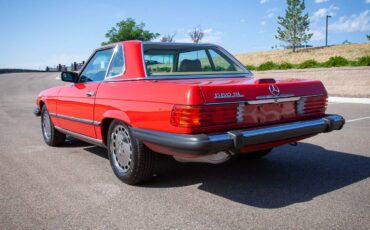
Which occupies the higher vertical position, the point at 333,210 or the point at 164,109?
the point at 164,109

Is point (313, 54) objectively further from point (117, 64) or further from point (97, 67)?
point (117, 64)

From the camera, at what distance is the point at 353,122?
7.89m

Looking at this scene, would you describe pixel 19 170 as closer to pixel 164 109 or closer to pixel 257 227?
pixel 164 109

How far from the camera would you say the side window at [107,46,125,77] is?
4113 millimetres

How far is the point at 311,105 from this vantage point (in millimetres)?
3924

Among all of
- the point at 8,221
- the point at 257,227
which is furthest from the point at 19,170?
the point at 257,227

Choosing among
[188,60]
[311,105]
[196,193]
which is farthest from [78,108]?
[311,105]

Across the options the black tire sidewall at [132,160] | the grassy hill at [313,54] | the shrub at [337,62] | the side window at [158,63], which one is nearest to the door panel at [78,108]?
the black tire sidewall at [132,160]

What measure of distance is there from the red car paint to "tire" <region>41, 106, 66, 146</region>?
137 centimetres

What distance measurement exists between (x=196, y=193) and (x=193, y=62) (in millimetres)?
1645

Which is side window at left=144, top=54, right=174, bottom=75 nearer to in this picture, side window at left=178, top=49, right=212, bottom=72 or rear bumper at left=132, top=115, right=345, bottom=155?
side window at left=178, top=49, right=212, bottom=72

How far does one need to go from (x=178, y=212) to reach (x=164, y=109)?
93cm

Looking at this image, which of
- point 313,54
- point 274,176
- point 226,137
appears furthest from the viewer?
point 313,54

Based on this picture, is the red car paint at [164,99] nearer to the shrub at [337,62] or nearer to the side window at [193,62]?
the side window at [193,62]
